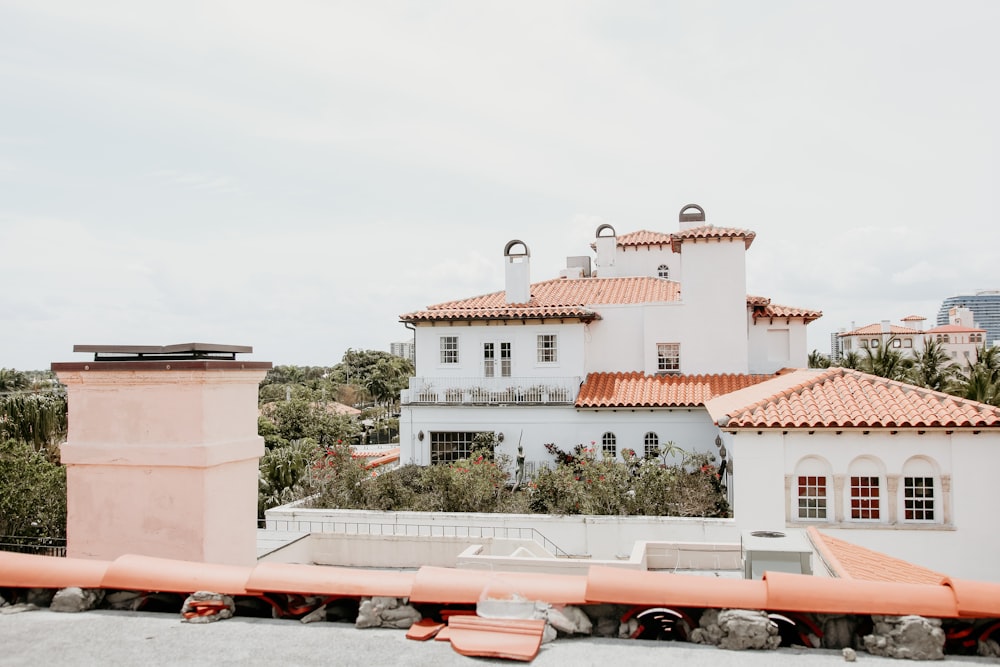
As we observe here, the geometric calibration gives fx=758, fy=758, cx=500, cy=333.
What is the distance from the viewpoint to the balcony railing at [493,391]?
2708 cm

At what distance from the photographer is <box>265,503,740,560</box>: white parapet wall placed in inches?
711

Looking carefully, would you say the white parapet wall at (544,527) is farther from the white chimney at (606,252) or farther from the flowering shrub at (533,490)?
the white chimney at (606,252)

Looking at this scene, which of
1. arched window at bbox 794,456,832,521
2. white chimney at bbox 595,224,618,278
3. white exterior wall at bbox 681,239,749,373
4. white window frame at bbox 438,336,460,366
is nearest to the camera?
arched window at bbox 794,456,832,521

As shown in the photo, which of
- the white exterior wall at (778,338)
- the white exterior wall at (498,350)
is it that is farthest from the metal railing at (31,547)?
the white exterior wall at (778,338)

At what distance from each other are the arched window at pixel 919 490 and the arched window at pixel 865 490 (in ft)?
1.79

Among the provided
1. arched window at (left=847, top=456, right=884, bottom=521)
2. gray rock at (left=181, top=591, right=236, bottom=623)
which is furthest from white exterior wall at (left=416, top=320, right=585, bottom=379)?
gray rock at (left=181, top=591, right=236, bottom=623)

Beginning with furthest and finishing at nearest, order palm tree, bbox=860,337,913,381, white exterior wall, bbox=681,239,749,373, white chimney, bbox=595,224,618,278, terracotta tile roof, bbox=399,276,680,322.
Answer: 1. palm tree, bbox=860,337,913,381
2. white chimney, bbox=595,224,618,278
3. white exterior wall, bbox=681,239,749,373
4. terracotta tile roof, bbox=399,276,680,322

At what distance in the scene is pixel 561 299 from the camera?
3081cm

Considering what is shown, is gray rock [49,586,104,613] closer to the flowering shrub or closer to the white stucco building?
the white stucco building

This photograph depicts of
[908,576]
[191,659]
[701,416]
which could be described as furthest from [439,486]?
[191,659]

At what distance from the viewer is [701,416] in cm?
2620

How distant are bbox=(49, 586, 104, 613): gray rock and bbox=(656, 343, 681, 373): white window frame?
82.4 feet

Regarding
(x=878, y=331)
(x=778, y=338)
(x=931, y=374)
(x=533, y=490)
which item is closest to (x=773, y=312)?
(x=778, y=338)

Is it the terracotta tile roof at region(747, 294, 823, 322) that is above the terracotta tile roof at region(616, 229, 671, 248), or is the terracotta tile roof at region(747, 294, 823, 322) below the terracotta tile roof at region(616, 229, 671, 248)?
below
